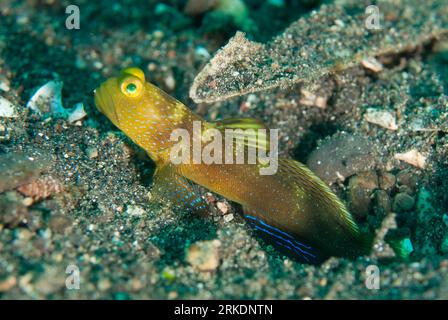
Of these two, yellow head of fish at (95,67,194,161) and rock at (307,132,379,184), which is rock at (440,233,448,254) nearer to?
rock at (307,132,379,184)

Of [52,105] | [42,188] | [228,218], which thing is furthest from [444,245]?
[52,105]

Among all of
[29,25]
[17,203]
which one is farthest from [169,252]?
[29,25]

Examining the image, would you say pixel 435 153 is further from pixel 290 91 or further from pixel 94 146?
pixel 94 146

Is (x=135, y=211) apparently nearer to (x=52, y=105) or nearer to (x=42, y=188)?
(x=42, y=188)

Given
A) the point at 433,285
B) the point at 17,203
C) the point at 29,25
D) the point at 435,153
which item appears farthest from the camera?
the point at 29,25

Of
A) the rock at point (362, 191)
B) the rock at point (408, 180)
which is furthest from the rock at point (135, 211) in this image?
the rock at point (408, 180)
